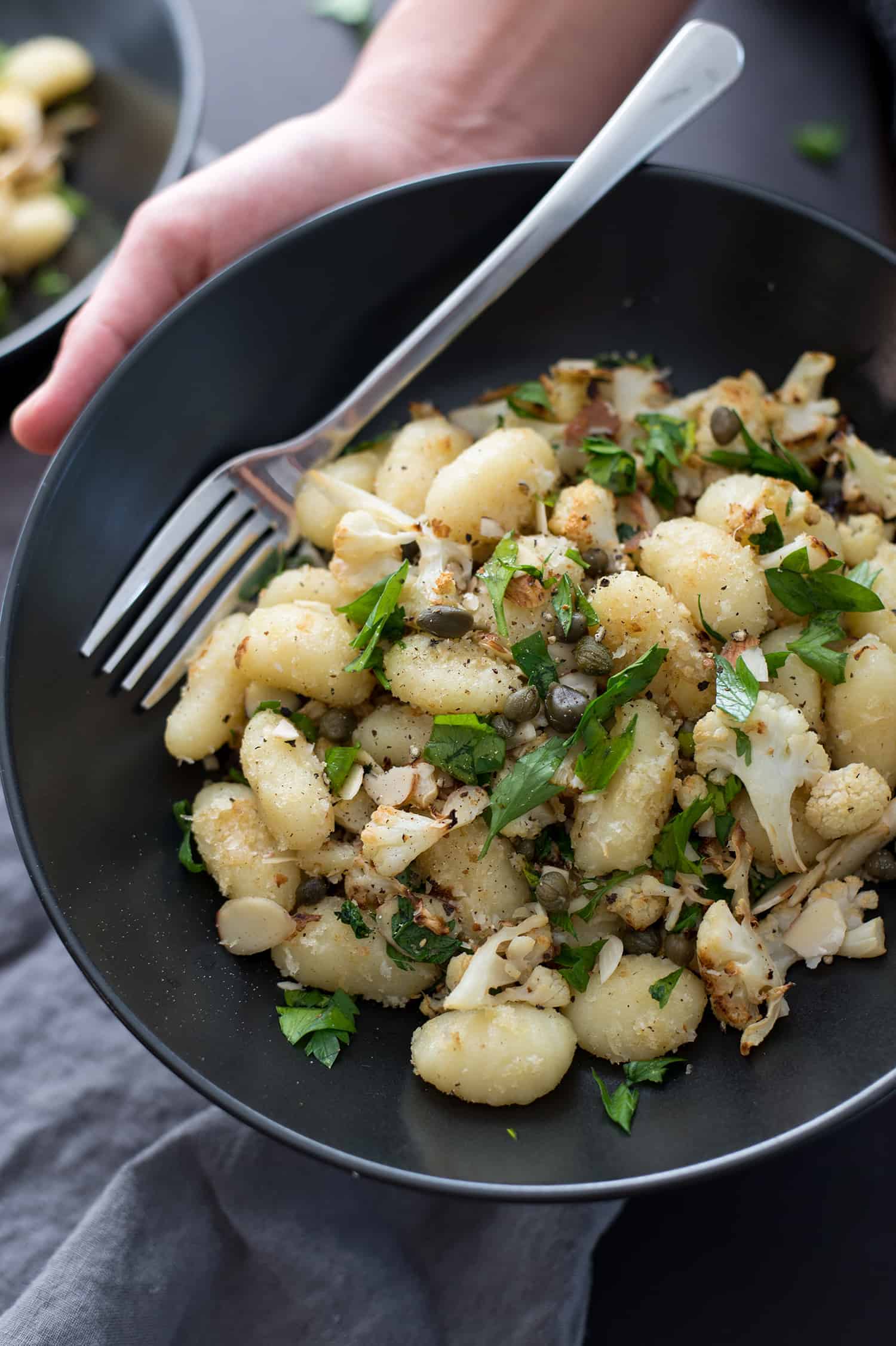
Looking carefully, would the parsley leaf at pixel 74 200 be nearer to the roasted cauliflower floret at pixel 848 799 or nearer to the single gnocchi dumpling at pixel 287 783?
the single gnocchi dumpling at pixel 287 783

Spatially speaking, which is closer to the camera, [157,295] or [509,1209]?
[509,1209]

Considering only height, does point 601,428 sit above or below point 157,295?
above

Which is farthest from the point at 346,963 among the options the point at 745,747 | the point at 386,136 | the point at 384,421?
the point at 386,136

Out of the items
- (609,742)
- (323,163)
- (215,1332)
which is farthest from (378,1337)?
(323,163)

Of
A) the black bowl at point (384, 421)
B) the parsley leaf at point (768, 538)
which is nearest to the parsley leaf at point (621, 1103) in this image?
the black bowl at point (384, 421)

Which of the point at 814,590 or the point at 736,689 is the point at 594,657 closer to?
the point at 736,689

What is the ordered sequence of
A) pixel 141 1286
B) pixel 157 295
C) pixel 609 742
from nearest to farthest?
pixel 609 742, pixel 141 1286, pixel 157 295

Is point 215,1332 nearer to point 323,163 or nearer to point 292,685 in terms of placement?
point 292,685
